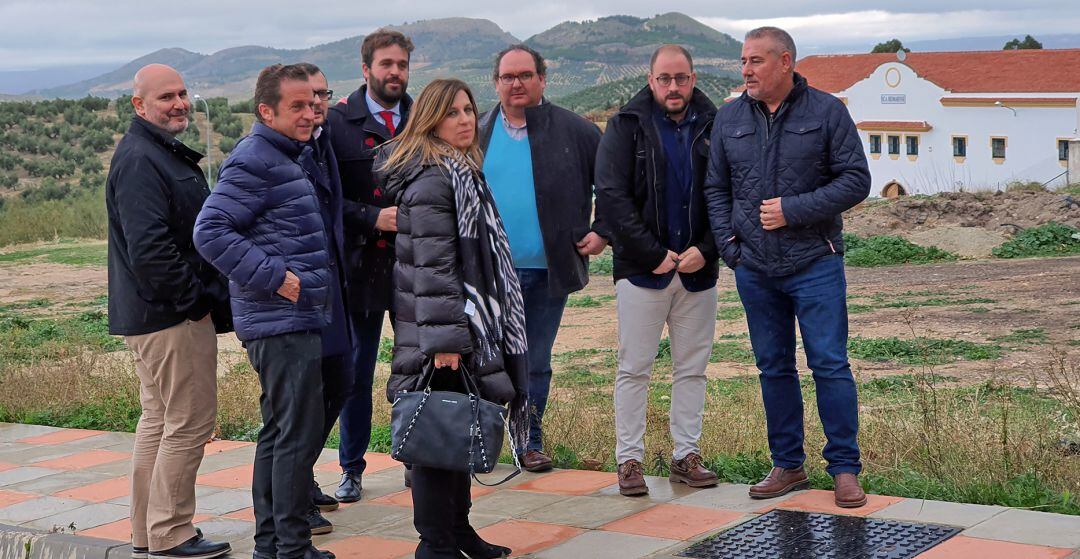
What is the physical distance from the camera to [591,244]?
6703 millimetres

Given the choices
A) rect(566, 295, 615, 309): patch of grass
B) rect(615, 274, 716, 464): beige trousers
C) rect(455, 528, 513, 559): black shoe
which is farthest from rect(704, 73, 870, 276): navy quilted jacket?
rect(566, 295, 615, 309): patch of grass

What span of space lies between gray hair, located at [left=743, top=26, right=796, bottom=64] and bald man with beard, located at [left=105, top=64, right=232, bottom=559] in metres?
2.72

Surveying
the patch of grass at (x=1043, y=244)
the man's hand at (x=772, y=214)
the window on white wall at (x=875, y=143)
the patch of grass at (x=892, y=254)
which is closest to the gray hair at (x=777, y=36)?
the man's hand at (x=772, y=214)

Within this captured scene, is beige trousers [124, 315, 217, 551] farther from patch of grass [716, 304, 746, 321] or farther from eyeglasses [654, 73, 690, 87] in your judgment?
patch of grass [716, 304, 746, 321]

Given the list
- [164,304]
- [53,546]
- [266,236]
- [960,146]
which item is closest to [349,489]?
[53,546]

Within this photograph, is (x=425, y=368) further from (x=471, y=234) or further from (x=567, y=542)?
(x=567, y=542)

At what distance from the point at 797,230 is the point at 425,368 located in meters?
1.97

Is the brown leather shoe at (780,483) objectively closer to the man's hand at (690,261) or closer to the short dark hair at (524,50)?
the man's hand at (690,261)

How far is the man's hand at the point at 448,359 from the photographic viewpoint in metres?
5.08

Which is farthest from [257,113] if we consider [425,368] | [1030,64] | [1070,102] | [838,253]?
[1030,64]

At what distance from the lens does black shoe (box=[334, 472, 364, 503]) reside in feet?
21.7

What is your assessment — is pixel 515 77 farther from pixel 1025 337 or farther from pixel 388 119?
pixel 1025 337

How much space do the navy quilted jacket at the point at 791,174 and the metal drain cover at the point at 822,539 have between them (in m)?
1.20

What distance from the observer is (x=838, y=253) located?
19.7ft
